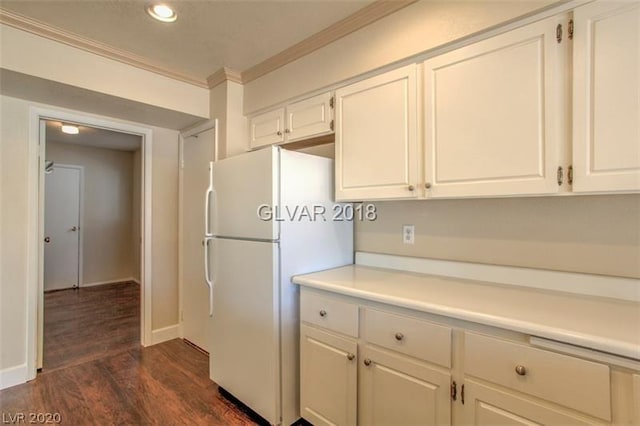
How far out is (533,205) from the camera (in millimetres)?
1583

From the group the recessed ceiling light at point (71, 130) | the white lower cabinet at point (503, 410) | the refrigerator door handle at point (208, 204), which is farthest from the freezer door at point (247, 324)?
the recessed ceiling light at point (71, 130)

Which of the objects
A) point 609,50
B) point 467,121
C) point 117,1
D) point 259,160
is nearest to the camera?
point 609,50

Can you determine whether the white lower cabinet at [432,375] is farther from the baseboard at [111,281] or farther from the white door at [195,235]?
the baseboard at [111,281]

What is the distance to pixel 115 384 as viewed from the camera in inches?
91.8

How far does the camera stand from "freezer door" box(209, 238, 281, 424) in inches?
71.4

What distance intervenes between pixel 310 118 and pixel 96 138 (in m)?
4.16

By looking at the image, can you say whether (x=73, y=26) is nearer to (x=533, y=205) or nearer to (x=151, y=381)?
(x=151, y=381)

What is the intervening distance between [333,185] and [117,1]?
63.7 inches

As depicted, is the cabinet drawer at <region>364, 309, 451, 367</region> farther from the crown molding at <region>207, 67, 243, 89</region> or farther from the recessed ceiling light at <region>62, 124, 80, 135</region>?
the recessed ceiling light at <region>62, 124, 80, 135</region>

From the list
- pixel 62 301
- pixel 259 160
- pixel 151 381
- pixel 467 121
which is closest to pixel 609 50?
pixel 467 121

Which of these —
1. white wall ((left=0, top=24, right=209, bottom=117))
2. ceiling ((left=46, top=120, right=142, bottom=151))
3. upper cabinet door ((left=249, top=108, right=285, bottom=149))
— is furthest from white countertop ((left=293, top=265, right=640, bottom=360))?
ceiling ((left=46, top=120, right=142, bottom=151))

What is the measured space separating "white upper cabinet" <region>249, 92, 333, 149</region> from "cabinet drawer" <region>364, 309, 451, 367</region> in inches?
48.2

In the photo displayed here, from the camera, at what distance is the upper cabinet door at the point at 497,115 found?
1282 mm

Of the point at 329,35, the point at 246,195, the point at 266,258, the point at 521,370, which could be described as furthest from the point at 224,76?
the point at 521,370
